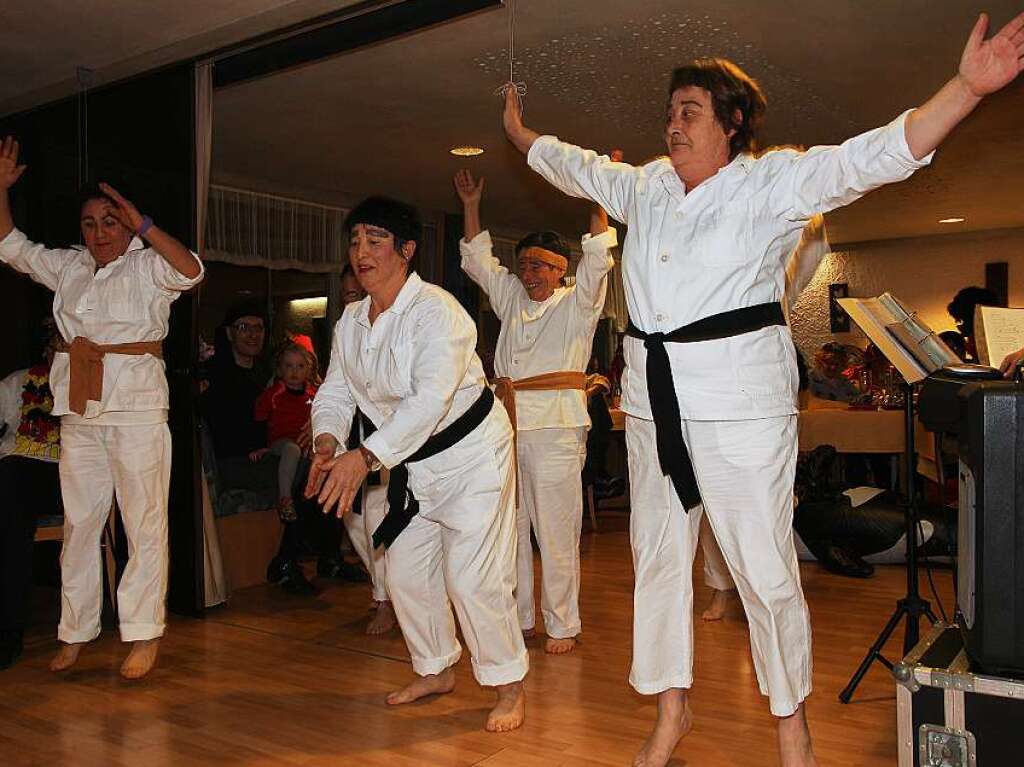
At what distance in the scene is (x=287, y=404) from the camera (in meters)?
4.93

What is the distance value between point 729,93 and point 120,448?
7.31ft

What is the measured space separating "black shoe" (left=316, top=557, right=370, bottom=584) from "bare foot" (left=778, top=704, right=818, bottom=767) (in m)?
2.94

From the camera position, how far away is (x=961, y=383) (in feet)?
7.15

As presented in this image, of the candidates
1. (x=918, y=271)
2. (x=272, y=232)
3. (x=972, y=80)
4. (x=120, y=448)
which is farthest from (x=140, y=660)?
(x=918, y=271)

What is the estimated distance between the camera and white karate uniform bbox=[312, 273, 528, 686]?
99.7 inches

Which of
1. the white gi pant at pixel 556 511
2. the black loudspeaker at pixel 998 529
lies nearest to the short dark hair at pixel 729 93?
the black loudspeaker at pixel 998 529

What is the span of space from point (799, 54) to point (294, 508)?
10.5ft

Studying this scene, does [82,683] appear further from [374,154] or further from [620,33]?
[374,154]

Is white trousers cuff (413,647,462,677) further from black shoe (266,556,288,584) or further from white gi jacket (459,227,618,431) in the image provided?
black shoe (266,556,288,584)

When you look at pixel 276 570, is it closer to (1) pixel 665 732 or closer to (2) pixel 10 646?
(2) pixel 10 646

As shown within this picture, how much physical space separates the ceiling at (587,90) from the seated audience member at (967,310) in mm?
1012

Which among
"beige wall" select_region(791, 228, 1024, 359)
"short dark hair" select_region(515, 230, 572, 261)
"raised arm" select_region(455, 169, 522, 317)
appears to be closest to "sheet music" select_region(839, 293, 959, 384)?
"short dark hair" select_region(515, 230, 572, 261)

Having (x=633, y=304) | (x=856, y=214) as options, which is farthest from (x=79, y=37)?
(x=856, y=214)

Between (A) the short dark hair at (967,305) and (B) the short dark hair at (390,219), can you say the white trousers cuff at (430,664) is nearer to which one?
(B) the short dark hair at (390,219)
